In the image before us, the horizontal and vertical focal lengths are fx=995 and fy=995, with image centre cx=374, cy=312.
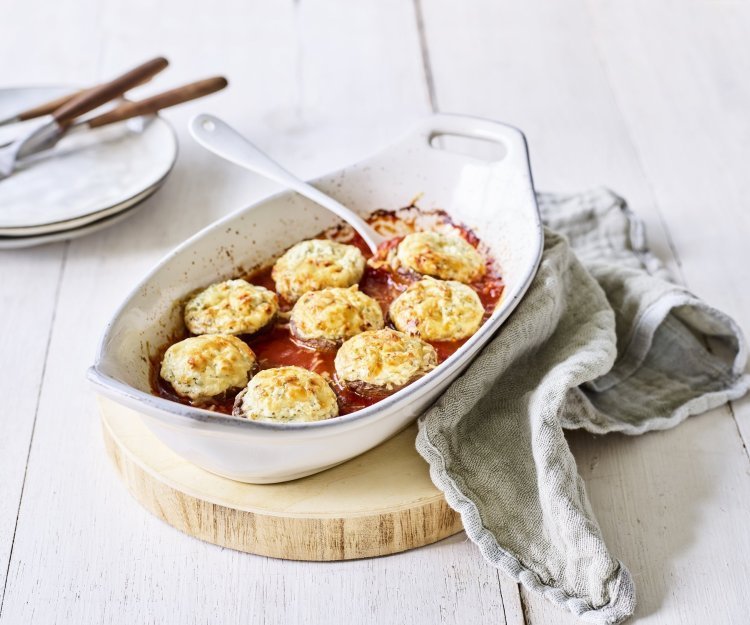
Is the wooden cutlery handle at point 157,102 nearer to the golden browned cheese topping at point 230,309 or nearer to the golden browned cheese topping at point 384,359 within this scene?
the golden browned cheese topping at point 230,309

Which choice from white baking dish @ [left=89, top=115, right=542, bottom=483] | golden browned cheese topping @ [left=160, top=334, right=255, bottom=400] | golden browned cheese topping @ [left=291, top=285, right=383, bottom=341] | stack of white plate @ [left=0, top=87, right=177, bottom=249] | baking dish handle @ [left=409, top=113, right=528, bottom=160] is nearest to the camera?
white baking dish @ [left=89, top=115, right=542, bottom=483]

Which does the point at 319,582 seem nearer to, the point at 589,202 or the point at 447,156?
the point at 447,156

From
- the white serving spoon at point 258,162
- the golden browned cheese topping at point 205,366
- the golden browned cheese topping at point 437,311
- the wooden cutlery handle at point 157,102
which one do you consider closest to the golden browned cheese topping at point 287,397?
the golden browned cheese topping at point 205,366

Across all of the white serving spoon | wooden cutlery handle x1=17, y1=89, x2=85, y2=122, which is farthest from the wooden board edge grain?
wooden cutlery handle x1=17, y1=89, x2=85, y2=122

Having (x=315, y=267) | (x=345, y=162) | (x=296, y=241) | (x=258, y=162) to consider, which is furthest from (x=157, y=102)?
(x=315, y=267)

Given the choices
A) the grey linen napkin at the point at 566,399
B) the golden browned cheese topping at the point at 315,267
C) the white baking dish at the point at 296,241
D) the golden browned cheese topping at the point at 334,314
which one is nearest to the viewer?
the white baking dish at the point at 296,241

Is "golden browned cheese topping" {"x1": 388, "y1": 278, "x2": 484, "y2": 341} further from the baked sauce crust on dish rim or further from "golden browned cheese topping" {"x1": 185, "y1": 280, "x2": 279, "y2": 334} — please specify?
"golden browned cheese topping" {"x1": 185, "y1": 280, "x2": 279, "y2": 334}

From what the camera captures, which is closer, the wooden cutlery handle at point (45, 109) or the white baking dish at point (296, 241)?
the white baking dish at point (296, 241)
